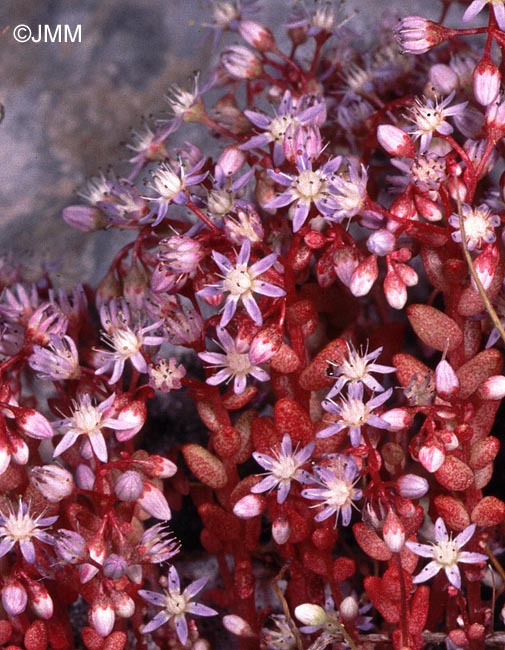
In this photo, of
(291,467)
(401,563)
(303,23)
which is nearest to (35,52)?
(303,23)

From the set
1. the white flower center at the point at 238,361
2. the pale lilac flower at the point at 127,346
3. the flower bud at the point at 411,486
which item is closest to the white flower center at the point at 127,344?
the pale lilac flower at the point at 127,346

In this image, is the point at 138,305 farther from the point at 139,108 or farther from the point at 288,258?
the point at 139,108

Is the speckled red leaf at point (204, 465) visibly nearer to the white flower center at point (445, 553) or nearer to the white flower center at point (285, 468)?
the white flower center at point (285, 468)

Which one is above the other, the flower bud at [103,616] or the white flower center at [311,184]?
the white flower center at [311,184]

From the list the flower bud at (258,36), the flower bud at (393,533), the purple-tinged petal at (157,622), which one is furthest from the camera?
the flower bud at (258,36)

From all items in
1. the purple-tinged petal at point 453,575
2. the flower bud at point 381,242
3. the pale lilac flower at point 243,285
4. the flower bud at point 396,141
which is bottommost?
the purple-tinged petal at point 453,575

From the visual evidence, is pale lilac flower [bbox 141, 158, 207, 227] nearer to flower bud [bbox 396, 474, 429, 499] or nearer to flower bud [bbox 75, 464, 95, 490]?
flower bud [bbox 75, 464, 95, 490]
